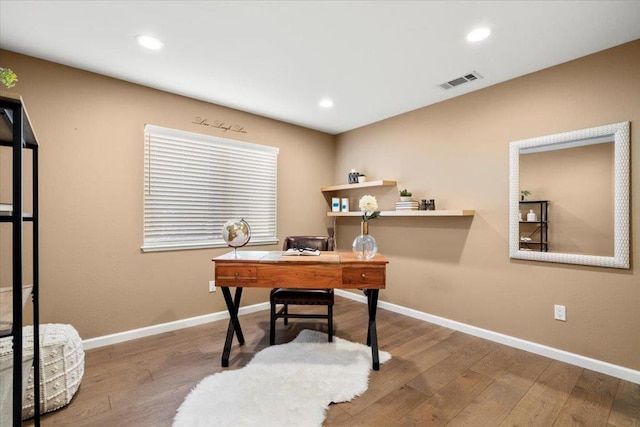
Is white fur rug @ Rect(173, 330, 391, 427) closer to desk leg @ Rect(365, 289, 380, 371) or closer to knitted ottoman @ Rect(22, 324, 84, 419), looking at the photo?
desk leg @ Rect(365, 289, 380, 371)

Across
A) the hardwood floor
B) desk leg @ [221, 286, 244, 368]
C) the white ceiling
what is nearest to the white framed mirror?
the white ceiling

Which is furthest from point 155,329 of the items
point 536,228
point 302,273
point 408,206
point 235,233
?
point 536,228

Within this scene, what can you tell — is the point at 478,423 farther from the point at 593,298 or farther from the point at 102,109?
the point at 102,109

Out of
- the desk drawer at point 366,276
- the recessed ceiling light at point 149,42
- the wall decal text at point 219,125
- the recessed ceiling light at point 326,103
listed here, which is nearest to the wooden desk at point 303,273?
the desk drawer at point 366,276

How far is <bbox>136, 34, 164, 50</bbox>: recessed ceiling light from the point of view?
2100 mm

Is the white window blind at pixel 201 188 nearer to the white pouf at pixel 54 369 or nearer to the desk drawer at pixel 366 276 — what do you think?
the white pouf at pixel 54 369

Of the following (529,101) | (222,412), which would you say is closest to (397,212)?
(529,101)

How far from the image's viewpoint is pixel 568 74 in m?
2.39

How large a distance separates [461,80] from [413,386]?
8.74ft

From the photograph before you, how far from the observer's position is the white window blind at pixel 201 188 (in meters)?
2.93

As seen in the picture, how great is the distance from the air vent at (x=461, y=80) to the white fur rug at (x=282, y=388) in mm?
2578

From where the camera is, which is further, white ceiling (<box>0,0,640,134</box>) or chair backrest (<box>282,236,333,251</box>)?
chair backrest (<box>282,236,333,251</box>)

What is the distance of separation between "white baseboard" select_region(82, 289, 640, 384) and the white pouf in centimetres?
76

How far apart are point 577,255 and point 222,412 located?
2.85 m
